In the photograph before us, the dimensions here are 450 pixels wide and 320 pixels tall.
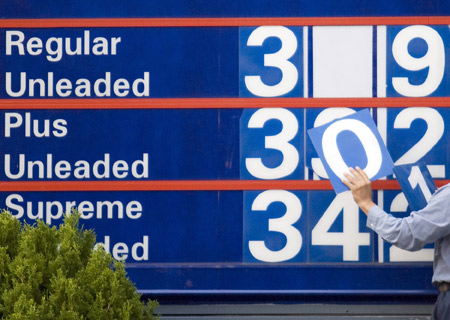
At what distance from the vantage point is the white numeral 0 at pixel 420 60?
4238 millimetres

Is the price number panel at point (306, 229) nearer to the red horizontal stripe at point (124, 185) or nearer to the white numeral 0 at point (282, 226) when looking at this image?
→ the white numeral 0 at point (282, 226)

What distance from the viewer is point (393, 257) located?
13.9 ft

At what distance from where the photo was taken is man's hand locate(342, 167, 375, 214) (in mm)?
3711

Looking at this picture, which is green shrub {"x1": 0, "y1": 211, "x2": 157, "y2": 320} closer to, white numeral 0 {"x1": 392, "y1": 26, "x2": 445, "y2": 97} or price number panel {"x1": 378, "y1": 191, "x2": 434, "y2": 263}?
price number panel {"x1": 378, "y1": 191, "x2": 434, "y2": 263}

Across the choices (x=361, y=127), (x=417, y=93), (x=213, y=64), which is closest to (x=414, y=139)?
(x=417, y=93)

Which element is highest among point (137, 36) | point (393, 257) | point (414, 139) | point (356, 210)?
point (137, 36)

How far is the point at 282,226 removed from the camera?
167 inches

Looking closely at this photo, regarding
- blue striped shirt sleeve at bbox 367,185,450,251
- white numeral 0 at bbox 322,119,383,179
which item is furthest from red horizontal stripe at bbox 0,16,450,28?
blue striped shirt sleeve at bbox 367,185,450,251

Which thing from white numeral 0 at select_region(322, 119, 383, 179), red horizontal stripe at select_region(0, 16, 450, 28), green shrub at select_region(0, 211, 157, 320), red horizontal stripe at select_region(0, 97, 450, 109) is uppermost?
red horizontal stripe at select_region(0, 16, 450, 28)

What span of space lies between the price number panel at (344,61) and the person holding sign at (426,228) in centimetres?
78

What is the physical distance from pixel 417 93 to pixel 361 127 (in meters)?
0.60


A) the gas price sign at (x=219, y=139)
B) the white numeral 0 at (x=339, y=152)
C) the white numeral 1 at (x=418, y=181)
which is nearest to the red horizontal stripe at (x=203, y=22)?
the gas price sign at (x=219, y=139)

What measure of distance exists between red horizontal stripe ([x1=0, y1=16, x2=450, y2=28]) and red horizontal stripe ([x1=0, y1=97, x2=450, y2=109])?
459 mm

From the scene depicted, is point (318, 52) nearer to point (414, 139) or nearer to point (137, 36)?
point (414, 139)
